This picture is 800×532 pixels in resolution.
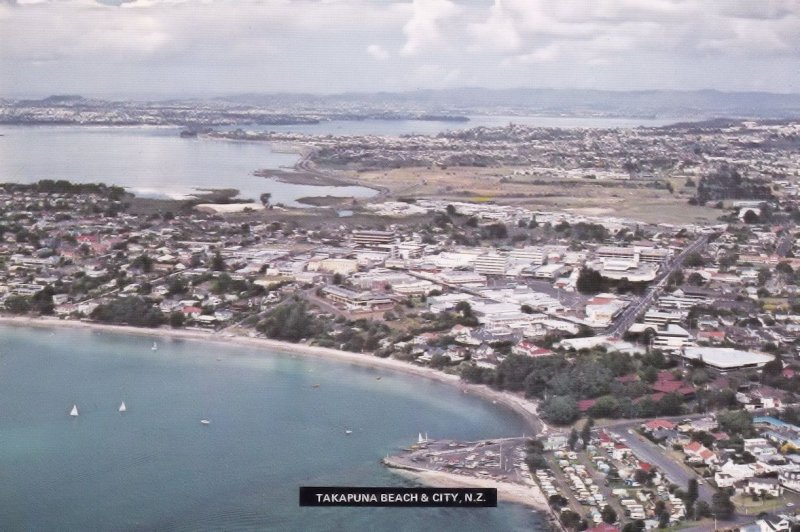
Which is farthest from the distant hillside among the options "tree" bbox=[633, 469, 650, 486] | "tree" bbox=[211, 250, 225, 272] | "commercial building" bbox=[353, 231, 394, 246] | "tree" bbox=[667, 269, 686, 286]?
"tree" bbox=[633, 469, 650, 486]

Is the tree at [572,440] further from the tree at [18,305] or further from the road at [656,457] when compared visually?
the tree at [18,305]

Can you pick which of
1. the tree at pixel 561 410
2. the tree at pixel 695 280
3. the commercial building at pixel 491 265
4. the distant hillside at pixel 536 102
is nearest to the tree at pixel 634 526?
the tree at pixel 561 410

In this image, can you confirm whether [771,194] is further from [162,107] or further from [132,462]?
[162,107]

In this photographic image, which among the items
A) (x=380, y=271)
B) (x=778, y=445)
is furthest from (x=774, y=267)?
(x=778, y=445)

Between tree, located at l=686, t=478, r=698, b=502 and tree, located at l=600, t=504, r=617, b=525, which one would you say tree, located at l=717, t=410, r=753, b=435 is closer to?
tree, located at l=686, t=478, r=698, b=502

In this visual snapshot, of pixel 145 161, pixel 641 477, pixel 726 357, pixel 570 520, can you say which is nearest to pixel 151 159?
pixel 145 161

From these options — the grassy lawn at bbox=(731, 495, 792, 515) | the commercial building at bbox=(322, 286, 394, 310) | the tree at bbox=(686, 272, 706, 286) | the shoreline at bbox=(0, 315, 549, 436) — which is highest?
the tree at bbox=(686, 272, 706, 286)

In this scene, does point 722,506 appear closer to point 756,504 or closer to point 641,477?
point 756,504
